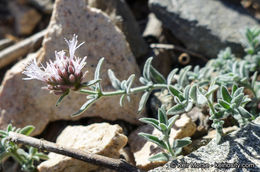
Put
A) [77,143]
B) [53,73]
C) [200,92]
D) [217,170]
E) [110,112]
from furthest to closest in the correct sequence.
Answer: [110,112] → [77,143] → [200,92] → [53,73] → [217,170]

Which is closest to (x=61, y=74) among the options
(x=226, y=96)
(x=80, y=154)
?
(x=80, y=154)

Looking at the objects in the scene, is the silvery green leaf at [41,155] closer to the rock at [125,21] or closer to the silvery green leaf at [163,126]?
the silvery green leaf at [163,126]

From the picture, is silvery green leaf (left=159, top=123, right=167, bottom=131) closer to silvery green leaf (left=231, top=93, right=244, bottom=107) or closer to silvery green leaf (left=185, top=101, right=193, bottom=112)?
silvery green leaf (left=185, top=101, right=193, bottom=112)

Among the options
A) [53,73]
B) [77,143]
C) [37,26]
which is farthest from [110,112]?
[37,26]

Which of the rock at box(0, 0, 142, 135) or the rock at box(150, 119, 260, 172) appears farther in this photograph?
the rock at box(0, 0, 142, 135)

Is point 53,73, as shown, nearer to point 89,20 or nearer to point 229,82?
point 89,20

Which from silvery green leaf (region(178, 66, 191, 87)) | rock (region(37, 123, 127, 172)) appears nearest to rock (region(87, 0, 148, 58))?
silvery green leaf (region(178, 66, 191, 87))

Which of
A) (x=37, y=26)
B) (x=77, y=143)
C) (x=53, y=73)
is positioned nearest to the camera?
(x=53, y=73)
